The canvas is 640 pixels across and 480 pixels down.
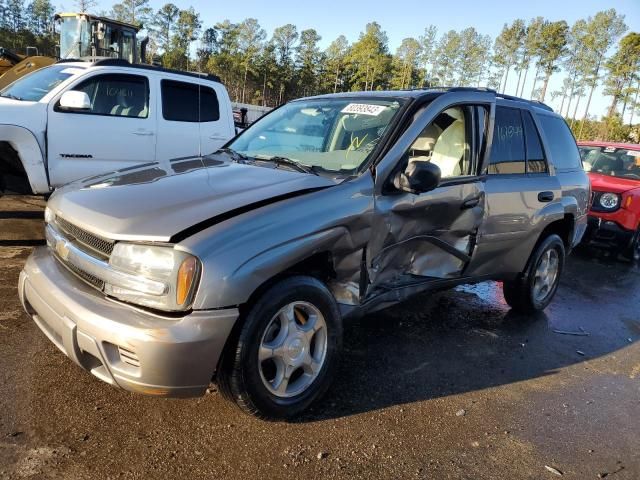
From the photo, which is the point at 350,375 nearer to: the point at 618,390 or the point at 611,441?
the point at 611,441

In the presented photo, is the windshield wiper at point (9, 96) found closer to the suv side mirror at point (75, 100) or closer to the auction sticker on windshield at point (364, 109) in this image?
the suv side mirror at point (75, 100)

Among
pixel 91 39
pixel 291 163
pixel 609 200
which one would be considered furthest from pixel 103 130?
pixel 91 39

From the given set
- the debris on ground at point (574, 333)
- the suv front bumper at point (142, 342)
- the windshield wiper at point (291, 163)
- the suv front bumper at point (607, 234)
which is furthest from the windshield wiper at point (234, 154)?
the suv front bumper at point (607, 234)

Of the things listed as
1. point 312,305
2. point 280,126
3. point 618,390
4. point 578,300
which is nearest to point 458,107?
point 280,126

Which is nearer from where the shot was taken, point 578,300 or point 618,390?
point 618,390

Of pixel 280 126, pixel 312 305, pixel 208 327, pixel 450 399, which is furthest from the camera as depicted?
pixel 280 126

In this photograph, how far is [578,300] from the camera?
18.7 ft

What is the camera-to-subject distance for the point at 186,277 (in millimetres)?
2262

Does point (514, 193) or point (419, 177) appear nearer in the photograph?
point (419, 177)

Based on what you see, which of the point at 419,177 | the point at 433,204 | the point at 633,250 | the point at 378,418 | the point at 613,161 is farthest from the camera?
the point at 613,161

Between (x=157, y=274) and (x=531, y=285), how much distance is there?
143 inches

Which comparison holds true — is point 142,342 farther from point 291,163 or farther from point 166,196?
point 291,163

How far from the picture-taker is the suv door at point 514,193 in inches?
157

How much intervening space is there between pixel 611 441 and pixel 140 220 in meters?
2.89
